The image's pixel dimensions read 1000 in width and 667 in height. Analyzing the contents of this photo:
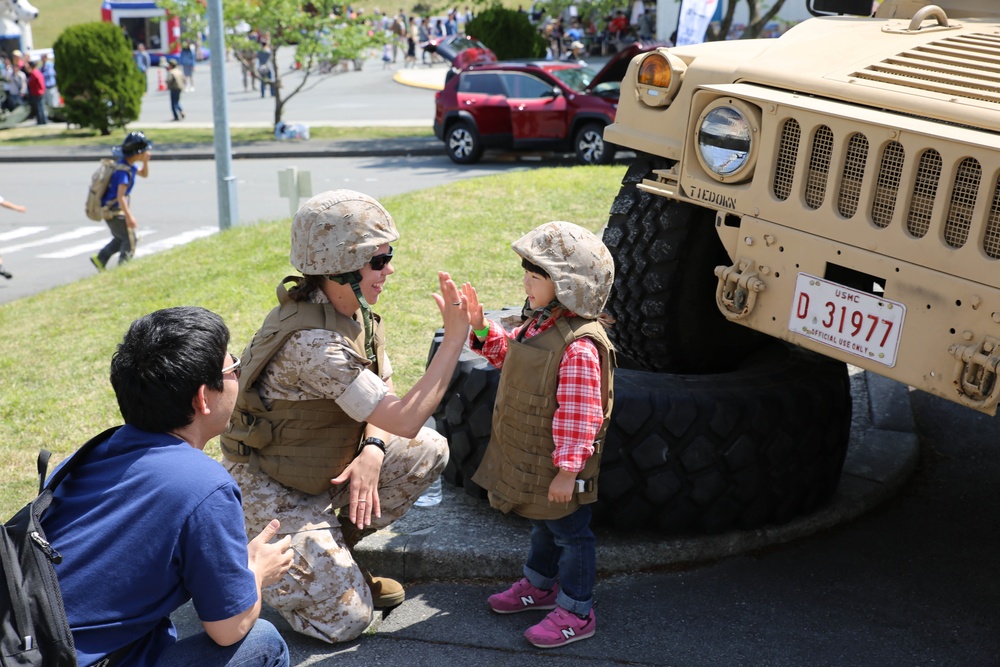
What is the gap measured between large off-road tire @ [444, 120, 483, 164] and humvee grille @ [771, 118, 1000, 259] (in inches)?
590

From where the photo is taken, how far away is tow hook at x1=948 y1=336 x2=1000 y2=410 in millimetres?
3004

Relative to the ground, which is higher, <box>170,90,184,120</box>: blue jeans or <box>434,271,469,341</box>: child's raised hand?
<box>434,271,469,341</box>: child's raised hand

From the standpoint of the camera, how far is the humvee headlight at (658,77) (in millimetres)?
3996

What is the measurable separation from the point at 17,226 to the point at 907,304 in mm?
13458

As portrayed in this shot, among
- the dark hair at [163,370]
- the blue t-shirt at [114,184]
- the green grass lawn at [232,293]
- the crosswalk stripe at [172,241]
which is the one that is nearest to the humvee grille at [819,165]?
the dark hair at [163,370]

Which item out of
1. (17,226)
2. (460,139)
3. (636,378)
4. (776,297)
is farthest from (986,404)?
(460,139)

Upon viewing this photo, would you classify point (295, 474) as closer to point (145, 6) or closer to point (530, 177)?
point (530, 177)

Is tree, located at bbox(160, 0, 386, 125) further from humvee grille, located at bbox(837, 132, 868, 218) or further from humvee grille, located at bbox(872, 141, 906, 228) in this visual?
humvee grille, located at bbox(872, 141, 906, 228)

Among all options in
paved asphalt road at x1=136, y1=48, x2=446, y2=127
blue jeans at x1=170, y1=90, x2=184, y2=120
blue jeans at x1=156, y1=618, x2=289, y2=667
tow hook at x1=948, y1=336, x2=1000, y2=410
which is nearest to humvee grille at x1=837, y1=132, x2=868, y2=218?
tow hook at x1=948, y1=336, x2=1000, y2=410

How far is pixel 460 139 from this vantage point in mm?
18453

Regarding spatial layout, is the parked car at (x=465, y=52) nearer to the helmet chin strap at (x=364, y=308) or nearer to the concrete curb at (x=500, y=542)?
the concrete curb at (x=500, y=542)

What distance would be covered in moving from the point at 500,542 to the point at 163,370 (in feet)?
5.79

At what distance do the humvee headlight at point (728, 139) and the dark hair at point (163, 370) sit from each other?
1878 mm

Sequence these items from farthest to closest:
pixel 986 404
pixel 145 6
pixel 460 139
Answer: pixel 145 6 → pixel 460 139 → pixel 986 404
